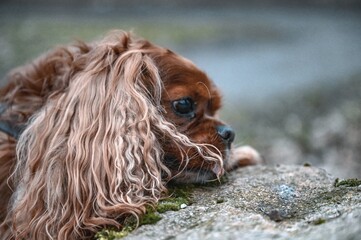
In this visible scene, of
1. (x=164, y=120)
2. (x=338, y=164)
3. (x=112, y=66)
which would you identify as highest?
(x=112, y=66)

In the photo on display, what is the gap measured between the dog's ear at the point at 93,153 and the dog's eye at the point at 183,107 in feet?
0.37

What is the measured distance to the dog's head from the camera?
12.4 feet

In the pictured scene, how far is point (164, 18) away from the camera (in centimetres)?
1533

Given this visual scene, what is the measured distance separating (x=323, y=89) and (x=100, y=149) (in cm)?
665

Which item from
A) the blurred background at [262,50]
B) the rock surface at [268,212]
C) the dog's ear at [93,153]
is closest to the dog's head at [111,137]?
the dog's ear at [93,153]

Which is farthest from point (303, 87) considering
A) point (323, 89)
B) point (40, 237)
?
point (40, 237)

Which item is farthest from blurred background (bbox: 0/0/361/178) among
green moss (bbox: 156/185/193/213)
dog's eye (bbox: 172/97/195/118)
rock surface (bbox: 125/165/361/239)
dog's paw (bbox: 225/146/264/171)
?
green moss (bbox: 156/185/193/213)

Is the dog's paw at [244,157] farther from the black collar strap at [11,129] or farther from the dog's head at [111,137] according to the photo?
the black collar strap at [11,129]

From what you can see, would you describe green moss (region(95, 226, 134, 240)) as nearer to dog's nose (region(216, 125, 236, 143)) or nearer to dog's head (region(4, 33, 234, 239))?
dog's head (region(4, 33, 234, 239))

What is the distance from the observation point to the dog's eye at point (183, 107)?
4270mm

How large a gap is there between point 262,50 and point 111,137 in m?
9.92

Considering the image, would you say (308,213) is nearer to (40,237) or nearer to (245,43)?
(40,237)

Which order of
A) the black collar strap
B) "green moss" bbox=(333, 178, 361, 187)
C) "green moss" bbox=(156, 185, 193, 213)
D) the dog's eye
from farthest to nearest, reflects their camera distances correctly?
the black collar strap < the dog's eye < "green moss" bbox=(333, 178, 361, 187) < "green moss" bbox=(156, 185, 193, 213)

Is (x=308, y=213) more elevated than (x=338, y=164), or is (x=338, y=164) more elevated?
(x=308, y=213)
